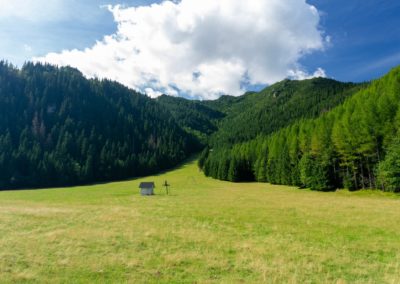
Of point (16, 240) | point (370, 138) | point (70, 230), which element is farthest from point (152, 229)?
point (370, 138)

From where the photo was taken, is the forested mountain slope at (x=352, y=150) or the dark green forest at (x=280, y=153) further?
the dark green forest at (x=280, y=153)

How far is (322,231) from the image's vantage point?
22.4m

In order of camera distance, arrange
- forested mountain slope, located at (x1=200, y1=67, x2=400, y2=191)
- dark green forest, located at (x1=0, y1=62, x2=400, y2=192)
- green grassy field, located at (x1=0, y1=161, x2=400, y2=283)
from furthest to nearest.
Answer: dark green forest, located at (x1=0, y1=62, x2=400, y2=192) → forested mountain slope, located at (x1=200, y1=67, x2=400, y2=191) → green grassy field, located at (x1=0, y1=161, x2=400, y2=283)

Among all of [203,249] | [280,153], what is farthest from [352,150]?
[203,249]

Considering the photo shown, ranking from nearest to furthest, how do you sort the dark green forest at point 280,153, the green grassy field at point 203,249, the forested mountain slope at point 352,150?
the green grassy field at point 203,249
the forested mountain slope at point 352,150
the dark green forest at point 280,153

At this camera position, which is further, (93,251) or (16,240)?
(16,240)

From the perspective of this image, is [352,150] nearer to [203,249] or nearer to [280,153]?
[280,153]

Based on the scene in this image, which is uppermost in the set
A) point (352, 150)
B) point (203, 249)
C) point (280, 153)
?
point (280, 153)

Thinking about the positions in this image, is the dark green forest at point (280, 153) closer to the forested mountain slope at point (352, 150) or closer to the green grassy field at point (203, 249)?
the forested mountain slope at point (352, 150)

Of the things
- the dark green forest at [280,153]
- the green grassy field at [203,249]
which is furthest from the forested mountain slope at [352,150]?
the green grassy field at [203,249]

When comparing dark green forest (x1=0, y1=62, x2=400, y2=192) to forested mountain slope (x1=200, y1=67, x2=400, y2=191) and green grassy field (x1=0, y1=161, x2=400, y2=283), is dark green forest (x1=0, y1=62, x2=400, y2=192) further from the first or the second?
green grassy field (x1=0, y1=161, x2=400, y2=283)

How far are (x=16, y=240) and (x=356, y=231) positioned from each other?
84.2ft

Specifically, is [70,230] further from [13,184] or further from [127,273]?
[13,184]

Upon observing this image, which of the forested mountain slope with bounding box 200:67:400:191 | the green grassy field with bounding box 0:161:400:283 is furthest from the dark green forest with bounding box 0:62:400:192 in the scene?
Answer: the green grassy field with bounding box 0:161:400:283
